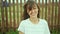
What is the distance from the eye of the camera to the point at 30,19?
3023mm

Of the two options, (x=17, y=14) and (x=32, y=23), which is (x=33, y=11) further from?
(x=17, y=14)

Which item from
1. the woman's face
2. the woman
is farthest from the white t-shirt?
the woman's face

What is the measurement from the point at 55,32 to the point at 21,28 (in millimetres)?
4797

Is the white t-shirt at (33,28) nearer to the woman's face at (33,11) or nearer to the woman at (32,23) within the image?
the woman at (32,23)

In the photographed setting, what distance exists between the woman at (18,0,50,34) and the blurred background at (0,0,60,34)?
4487 millimetres

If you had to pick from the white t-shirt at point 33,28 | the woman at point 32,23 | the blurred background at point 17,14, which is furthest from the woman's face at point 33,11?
the blurred background at point 17,14

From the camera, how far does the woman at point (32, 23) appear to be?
2.93m

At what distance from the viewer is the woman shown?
2928 millimetres

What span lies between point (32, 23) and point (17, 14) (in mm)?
4700

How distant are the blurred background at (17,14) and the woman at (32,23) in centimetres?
449

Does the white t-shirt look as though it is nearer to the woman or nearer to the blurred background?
the woman

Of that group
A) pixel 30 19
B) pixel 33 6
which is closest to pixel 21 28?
pixel 30 19

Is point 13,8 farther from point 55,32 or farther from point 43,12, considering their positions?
point 55,32

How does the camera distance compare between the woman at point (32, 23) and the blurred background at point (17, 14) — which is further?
the blurred background at point (17, 14)
